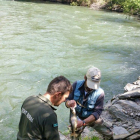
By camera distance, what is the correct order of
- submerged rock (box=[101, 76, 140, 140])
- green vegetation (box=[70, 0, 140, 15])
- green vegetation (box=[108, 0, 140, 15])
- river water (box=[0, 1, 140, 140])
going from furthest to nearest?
green vegetation (box=[70, 0, 140, 15]) → green vegetation (box=[108, 0, 140, 15]) → river water (box=[0, 1, 140, 140]) → submerged rock (box=[101, 76, 140, 140])

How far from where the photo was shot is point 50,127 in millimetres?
2184

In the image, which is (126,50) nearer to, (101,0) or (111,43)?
(111,43)

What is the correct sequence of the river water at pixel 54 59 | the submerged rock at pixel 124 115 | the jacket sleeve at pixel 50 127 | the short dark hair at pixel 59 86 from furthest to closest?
the river water at pixel 54 59 < the submerged rock at pixel 124 115 < the short dark hair at pixel 59 86 < the jacket sleeve at pixel 50 127

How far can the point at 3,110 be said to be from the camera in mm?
6031

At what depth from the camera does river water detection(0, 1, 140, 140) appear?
264 inches

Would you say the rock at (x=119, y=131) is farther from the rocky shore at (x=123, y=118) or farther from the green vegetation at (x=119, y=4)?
the green vegetation at (x=119, y=4)

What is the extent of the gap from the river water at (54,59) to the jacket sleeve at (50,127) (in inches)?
121

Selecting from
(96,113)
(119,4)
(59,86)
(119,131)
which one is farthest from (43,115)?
(119,4)

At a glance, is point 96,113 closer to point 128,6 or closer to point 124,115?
point 124,115

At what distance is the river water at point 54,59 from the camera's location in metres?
6.72

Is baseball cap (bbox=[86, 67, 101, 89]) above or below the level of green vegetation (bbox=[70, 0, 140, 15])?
below

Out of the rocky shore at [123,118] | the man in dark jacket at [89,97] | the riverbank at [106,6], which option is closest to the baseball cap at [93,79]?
the man in dark jacket at [89,97]

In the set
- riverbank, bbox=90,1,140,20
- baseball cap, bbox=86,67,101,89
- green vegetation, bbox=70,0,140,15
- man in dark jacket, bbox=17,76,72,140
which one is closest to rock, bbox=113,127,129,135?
baseball cap, bbox=86,67,101,89

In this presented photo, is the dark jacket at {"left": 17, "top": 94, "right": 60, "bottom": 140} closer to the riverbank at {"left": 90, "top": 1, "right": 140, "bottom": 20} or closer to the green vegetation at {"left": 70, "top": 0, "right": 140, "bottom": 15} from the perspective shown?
the green vegetation at {"left": 70, "top": 0, "right": 140, "bottom": 15}
